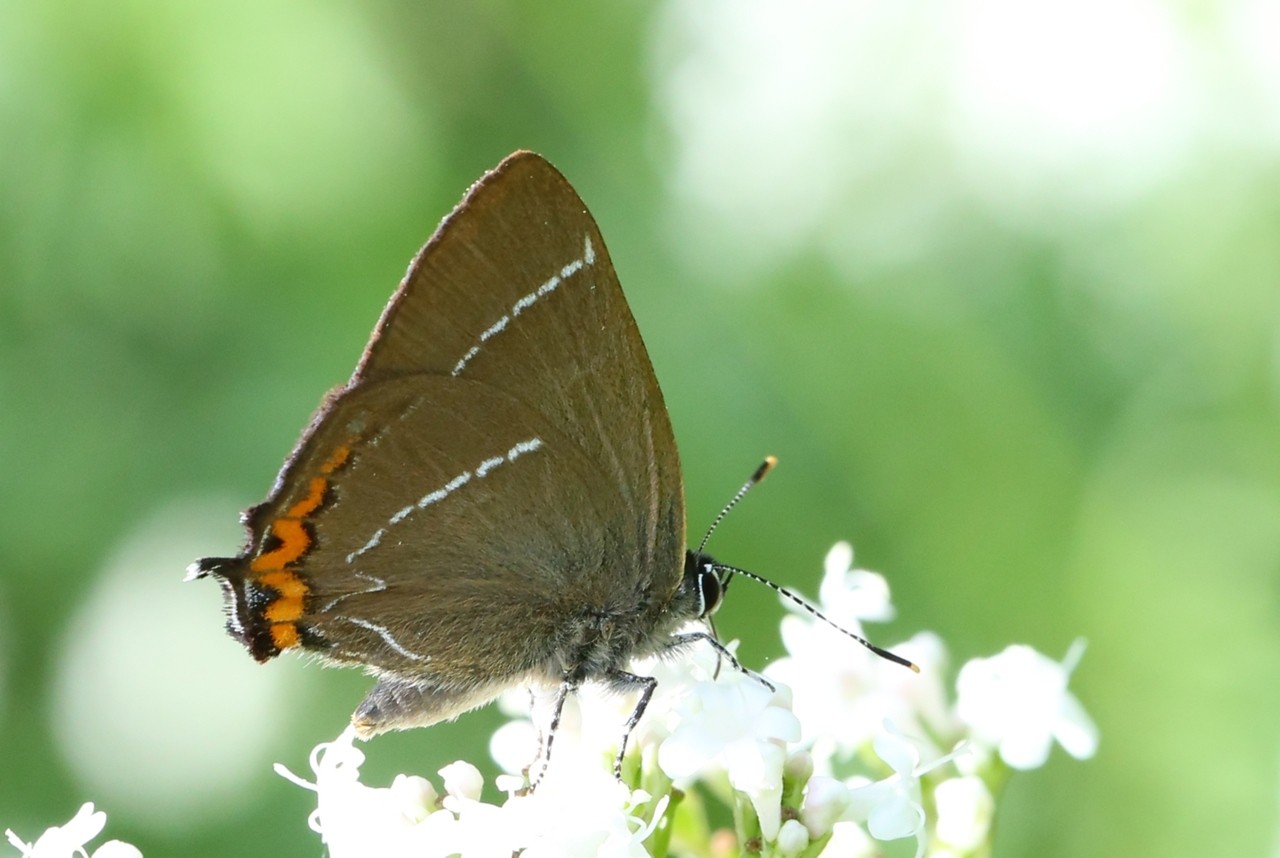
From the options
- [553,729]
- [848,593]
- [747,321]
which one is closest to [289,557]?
[553,729]

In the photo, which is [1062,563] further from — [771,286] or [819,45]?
[819,45]

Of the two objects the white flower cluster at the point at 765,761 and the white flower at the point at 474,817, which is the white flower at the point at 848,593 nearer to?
the white flower cluster at the point at 765,761

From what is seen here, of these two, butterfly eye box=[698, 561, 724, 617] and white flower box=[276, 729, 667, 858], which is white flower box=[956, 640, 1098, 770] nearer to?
butterfly eye box=[698, 561, 724, 617]

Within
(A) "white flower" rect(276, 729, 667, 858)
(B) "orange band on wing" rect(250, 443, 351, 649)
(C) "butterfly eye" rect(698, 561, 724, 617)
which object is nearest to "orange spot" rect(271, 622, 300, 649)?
(B) "orange band on wing" rect(250, 443, 351, 649)

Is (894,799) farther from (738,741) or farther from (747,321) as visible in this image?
(747,321)

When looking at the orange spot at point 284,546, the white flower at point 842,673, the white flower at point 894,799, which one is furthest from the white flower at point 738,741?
the orange spot at point 284,546

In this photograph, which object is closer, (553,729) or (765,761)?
(765,761)
